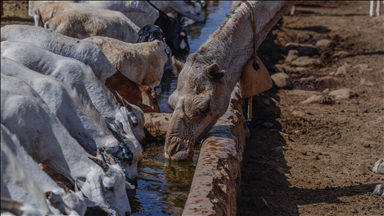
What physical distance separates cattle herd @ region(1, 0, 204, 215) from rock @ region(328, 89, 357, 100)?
2548 mm

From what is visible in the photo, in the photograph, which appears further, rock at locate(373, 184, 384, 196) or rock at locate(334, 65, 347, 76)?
rock at locate(334, 65, 347, 76)

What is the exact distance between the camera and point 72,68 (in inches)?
240

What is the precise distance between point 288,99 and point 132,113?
12.3 ft

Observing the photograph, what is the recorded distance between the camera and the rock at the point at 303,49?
1277 cm

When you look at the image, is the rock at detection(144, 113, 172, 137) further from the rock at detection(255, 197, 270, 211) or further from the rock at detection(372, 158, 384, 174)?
the rock at detection(372, 158, 384, 174)

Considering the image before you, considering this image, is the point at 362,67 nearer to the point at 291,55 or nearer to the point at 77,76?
the point at 291,55

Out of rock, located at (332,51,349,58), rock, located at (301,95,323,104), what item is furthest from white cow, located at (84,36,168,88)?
rock, located at (332,51,349,58)

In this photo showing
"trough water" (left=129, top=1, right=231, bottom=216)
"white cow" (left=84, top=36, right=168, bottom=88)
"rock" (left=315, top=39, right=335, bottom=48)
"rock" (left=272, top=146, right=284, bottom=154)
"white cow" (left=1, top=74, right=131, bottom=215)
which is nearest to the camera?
"white cow" (left=1, top=74, right=131, bottom=215)

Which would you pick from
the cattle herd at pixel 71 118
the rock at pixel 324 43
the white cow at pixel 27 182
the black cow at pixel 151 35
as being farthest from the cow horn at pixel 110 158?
the rock at pixel 324 43

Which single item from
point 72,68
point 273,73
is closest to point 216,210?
point 72,68

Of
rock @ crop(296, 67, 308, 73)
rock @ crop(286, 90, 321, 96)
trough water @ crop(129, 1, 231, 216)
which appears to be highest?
trough water @ crop(129, 1, 231, 216)

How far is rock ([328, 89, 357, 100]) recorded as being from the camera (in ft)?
32.7

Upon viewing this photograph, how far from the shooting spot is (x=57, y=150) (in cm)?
484

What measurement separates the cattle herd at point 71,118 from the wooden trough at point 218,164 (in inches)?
16.2
